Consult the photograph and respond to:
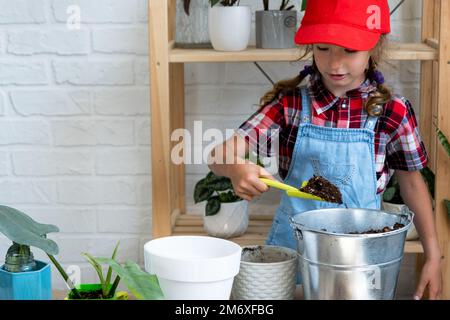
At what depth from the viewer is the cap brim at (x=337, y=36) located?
149 cm

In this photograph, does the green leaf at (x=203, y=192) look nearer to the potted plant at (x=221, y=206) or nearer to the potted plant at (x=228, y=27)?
the potted plant at (x=221, y=206)

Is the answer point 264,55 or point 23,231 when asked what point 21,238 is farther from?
point 264,55

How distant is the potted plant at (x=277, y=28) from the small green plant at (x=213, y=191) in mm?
365

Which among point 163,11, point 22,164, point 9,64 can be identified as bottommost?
point 22,164

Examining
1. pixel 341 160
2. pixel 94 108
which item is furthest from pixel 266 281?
pixel 94 108

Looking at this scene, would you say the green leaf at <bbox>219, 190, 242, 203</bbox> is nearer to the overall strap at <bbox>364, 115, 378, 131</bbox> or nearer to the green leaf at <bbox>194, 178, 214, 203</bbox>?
A: the green leaf at <bbox>194, 178, 214, 203</bbox>

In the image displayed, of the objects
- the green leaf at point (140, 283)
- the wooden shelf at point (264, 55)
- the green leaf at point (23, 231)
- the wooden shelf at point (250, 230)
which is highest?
the wooden shelf at point (264, 55)

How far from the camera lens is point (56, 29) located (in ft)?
7.45

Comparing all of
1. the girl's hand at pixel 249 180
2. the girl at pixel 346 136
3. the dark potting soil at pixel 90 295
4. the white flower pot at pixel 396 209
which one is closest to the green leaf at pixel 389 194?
the white flower pot at pixel 396 209

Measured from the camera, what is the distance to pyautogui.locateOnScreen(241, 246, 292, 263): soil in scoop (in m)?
1.30
